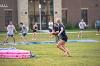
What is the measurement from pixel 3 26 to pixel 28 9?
489cm

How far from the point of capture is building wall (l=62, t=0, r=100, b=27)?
6831 cm

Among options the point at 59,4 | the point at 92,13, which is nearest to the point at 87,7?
the point at 92,13

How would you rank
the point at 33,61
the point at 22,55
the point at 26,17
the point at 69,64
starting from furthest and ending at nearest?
the point at 26,17 < the point at 22,55 < the point at 33,61 < the point at 69,64

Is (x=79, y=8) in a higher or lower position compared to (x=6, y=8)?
lower

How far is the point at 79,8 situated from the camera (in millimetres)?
68688

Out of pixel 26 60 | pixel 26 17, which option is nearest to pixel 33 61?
pixel 26 60

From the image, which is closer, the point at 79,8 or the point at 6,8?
the point at 6,8

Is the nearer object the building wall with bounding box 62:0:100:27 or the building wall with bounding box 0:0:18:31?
the building wall with bounding box 0:0:18:31

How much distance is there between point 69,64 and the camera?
708 inches

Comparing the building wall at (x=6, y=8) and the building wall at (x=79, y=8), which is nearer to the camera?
the building wall at (x=6, y=8)

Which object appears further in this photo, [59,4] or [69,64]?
[59,4]

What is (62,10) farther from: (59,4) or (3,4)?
(3,4)

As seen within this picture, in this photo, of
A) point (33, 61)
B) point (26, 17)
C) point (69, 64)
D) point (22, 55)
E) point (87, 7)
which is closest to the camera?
point (69, 64)

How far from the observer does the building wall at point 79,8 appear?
68.3 meters
